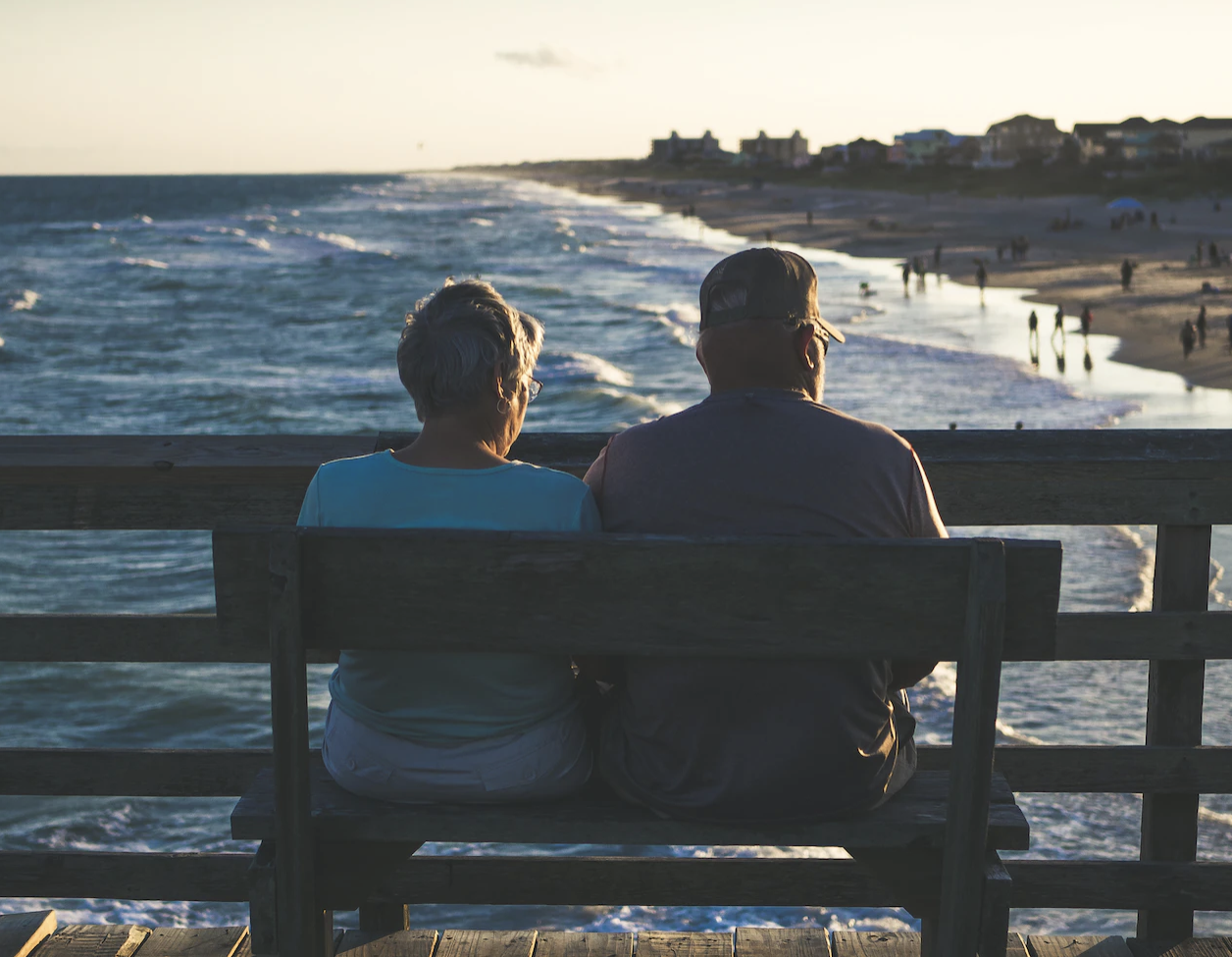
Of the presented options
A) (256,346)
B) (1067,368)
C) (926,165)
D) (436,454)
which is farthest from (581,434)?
(926,165)

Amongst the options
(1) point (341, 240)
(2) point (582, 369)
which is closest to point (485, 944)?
(2) point (582, 369)

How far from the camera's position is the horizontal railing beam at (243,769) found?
288 cm

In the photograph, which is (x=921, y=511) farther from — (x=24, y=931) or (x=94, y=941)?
(x=24, y=931)

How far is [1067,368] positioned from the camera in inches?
1030

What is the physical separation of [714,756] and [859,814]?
287mm

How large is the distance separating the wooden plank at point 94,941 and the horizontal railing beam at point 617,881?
162mm

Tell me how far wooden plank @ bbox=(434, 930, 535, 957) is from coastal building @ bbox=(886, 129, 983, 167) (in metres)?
137

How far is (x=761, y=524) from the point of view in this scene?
2.14 meters

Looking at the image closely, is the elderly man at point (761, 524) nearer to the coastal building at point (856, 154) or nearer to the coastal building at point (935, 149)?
the coastal building at point (935, 149)

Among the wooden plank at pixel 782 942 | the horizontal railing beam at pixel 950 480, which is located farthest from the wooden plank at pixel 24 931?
the wooden plank at pixel 782 942

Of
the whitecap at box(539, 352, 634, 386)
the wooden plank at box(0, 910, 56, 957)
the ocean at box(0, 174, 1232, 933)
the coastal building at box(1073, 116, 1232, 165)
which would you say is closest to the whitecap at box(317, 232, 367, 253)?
the ocean at box(0, 174, 1232, 933)

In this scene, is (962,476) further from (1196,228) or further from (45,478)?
(1196,228)

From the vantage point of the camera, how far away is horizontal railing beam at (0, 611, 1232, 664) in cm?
274

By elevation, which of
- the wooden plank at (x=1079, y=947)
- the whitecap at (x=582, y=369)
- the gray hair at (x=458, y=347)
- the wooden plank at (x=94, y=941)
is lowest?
the whitecap at (x=582, y=369)
